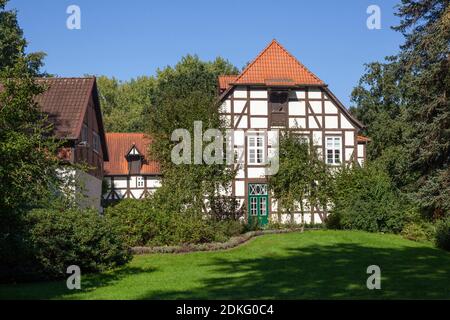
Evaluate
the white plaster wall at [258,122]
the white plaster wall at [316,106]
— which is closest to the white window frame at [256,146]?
the white plaster wall at [258,122]

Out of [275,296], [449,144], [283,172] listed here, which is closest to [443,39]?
[449,144]

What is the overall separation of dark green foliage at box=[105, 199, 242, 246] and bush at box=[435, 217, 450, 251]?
7.86 meters

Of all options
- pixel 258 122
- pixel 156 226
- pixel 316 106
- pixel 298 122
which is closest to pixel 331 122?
pixel 316 106

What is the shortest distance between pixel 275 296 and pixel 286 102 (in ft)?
79.9

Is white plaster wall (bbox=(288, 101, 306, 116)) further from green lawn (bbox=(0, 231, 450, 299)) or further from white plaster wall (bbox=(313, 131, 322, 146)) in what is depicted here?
green lawn (bbox=(0, 231, 450, 299))

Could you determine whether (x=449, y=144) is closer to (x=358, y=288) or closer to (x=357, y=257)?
(x=357, y=257)

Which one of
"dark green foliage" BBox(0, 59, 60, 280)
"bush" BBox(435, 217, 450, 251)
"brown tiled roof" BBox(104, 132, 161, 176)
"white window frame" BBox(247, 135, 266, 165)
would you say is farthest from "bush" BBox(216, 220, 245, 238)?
"brown tiled roof" BBox(104, 132, 161, 176)

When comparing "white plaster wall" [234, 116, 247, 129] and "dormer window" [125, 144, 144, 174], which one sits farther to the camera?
"dormer window" [125, 144, 144, 174]

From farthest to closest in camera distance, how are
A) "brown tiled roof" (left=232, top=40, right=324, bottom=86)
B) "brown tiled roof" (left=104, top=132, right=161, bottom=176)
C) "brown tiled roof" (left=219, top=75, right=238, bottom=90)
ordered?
"brown tiled roof" (left=104, top=132, right=161, bottom=176)
"brown tiled roof" (left=219, top=75, right=238, bottom=90)
"brown tiled roof" (left=232, top=40, right=324, bottom=86)

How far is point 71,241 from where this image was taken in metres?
15.8

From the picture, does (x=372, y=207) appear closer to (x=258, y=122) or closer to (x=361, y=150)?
(x=361, y=150)

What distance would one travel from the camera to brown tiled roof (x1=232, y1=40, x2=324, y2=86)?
3528cm

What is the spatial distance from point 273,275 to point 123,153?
3009cm
